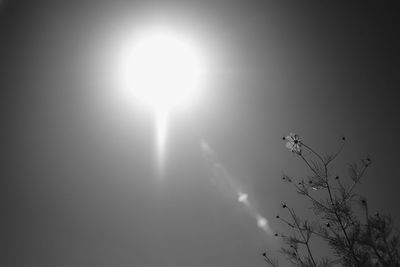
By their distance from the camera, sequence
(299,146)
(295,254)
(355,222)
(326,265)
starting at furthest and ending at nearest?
(326,265), (295,254), (355,222), (299,146)

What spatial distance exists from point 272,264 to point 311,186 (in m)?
3.50

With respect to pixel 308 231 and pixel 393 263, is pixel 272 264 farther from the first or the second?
pixel 393 263

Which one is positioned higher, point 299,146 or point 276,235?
point 299,146

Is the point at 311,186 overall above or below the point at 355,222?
above

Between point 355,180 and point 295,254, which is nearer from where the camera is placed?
point 355,180

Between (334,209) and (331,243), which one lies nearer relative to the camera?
(334,209)

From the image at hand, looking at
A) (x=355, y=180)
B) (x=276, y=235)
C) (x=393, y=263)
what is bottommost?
(x=393, y=263)

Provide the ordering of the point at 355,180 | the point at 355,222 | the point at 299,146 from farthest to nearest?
the point at 355,222
the point at 355,180
the point at 299,146

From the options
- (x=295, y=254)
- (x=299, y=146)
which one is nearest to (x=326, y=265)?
(x=295, y=254)

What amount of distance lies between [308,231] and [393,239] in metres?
2.93

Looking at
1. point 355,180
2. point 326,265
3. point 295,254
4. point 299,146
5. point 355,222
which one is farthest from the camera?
point 326,265

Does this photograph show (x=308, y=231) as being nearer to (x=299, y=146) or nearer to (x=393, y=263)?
(x=393, y=263)

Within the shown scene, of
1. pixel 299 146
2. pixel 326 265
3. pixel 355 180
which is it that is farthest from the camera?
pixel 326 265

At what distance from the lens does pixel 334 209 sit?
10.0 metres
